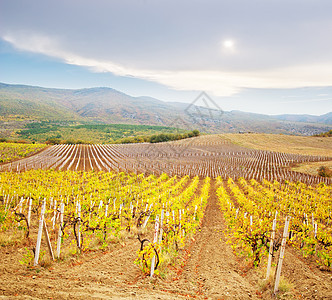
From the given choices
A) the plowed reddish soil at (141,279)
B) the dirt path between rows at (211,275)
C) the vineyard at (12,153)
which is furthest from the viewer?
the vineyard at (12,153)

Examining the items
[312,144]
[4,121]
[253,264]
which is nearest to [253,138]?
[312,144]

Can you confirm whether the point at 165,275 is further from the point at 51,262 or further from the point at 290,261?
the point at 290,261

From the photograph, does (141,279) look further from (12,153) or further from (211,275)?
(12,153)

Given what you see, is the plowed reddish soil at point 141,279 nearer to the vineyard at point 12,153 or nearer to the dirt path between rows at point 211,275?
the dirt path between rows at point 211,275

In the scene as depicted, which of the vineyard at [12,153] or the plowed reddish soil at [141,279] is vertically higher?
the plowed reddish soil at [141,279]

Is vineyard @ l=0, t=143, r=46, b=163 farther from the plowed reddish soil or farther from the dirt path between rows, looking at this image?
the dirt path between rows

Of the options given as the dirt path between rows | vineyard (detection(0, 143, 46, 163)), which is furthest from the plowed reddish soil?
vineyard (detection(0, 143, 46, 163))

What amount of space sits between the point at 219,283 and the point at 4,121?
642 ft

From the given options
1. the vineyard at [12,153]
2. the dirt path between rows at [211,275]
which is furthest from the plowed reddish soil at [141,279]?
the vineyard at [12,153]

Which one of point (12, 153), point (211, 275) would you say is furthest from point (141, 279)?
point (12, 153)

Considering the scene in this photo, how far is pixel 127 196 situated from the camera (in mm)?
15781

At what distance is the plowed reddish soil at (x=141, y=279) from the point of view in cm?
443

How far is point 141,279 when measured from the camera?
539 cm

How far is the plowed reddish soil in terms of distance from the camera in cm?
443
